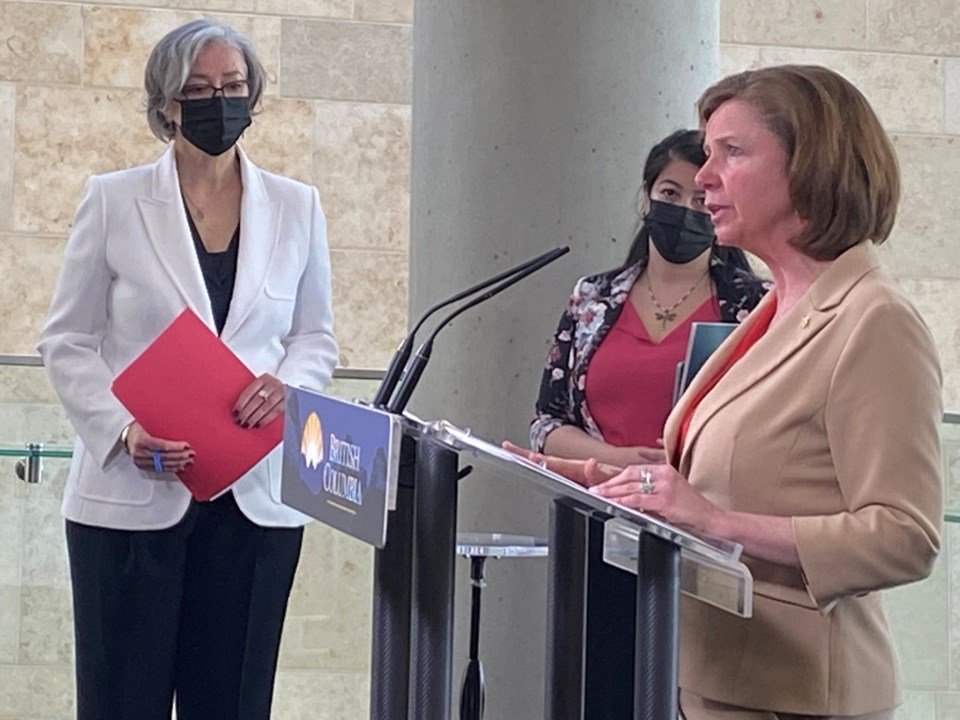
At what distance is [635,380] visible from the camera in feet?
10.6

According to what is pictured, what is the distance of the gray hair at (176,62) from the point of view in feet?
10.8

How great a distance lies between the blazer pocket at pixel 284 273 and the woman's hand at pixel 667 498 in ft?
4.63

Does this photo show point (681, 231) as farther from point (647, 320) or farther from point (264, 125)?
point (264, 125)

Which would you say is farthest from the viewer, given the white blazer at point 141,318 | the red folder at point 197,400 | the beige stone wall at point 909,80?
the beige stone wall at point 909,80

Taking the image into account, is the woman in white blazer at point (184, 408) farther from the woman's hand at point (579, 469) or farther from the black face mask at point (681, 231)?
the woman's hand at point (579, 469)

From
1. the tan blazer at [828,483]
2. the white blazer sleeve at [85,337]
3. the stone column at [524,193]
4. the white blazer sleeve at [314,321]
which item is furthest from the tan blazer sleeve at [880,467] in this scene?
the stone column at [524,193]

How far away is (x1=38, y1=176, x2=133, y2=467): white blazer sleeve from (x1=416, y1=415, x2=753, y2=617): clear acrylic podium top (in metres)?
1.44

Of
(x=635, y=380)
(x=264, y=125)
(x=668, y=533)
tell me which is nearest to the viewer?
(x=668, y=533)

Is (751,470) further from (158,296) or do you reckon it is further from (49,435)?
(49,435)

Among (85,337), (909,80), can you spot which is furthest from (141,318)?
(909,80)

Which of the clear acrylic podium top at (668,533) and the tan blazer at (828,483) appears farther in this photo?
the tan blazer at (828,483)

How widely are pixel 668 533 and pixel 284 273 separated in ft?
5.53

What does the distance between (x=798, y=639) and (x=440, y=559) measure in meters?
0.44

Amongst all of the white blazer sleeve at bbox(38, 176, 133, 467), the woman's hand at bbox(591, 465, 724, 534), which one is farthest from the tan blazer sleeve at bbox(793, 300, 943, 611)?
the white blazer sleeve at bbox(38, 176, 133, 467)
